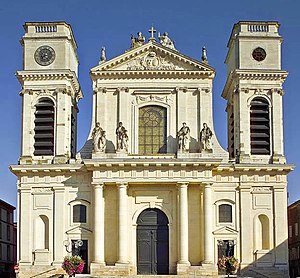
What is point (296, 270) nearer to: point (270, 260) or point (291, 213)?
point (291, 213)

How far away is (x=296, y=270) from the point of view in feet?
182

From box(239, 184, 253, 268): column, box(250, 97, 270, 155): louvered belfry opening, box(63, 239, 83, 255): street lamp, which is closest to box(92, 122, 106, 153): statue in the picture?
box(63, 239, 83, 255): street lamp

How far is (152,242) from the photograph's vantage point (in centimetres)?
4278

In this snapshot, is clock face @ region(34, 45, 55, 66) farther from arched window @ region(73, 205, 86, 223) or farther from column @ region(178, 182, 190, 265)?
column @ region(178, 182, 190, 265)

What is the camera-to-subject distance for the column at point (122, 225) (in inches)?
1624

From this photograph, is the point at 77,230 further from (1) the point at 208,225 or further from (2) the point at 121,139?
(1) the point at 208,225

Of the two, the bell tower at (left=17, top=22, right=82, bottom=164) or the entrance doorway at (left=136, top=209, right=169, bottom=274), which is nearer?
the entrance doorway at (left=136, top=209, right=169, bottom=274)

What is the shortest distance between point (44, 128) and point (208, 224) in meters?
10.8

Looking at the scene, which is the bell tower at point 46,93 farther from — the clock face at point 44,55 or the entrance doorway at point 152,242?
the entrance doorway at point 152,242

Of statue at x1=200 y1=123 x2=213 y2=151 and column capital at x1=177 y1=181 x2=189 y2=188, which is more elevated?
statue at x1=200 y1=123 x2=213 y2=151

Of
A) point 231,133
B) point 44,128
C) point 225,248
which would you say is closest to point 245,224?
point 225,248

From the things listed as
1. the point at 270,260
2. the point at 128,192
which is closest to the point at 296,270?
the point at 270,260

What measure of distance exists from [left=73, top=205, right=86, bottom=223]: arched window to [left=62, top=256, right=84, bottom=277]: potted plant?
316cm

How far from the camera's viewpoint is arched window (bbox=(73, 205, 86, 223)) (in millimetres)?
42719
